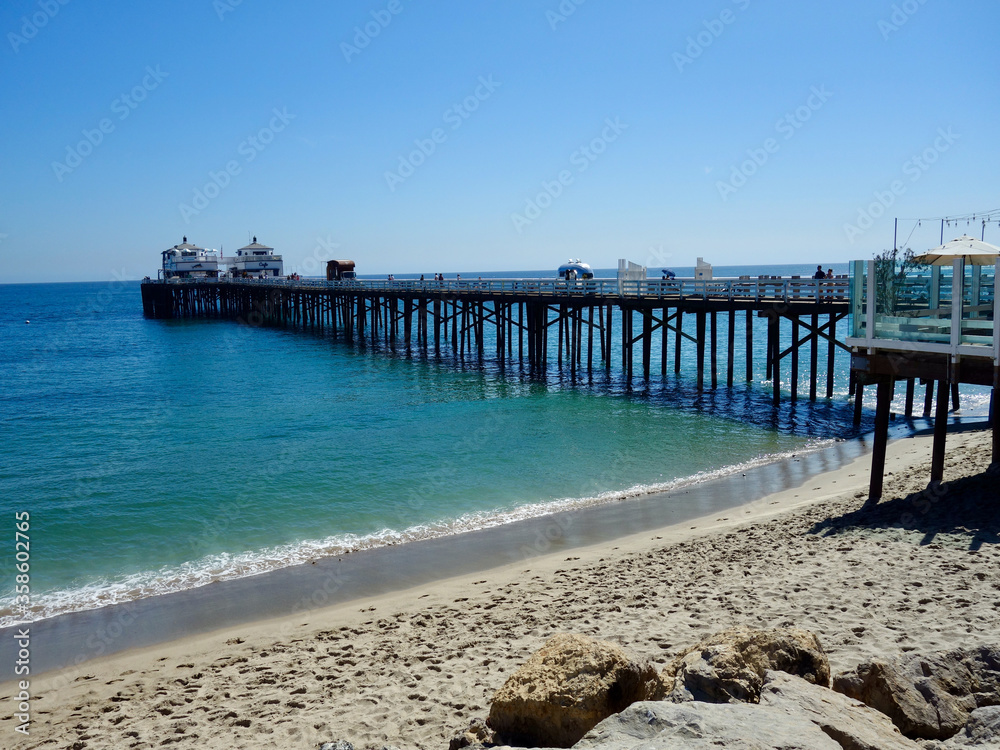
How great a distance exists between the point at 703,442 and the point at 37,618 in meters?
13.2

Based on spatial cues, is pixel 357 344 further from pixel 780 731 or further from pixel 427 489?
pixel 780 731

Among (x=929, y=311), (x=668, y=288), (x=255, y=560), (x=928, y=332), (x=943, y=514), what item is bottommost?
(x=255, y=560)

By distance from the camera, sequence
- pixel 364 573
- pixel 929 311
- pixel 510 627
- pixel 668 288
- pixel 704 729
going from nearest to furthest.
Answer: pixel 704 729, pixel 510 627, pixel 929 311, pixel 364 573, pixel 668 288

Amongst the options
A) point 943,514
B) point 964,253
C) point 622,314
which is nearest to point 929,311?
point 964,253

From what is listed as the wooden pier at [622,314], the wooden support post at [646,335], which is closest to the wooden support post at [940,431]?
the wooden pier at [622,314]

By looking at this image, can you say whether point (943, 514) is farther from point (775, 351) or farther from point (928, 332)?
point (775, 351)

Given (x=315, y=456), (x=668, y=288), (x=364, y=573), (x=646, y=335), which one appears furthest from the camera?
(x=646, y=335)

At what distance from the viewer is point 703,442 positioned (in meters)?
17.3

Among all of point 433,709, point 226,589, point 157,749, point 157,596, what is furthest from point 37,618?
point 433,709

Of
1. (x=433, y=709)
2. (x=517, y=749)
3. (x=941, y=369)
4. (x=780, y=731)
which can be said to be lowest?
(x=433, y=709)

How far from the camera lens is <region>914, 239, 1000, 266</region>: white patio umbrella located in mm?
9922

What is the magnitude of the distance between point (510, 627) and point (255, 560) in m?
4.93

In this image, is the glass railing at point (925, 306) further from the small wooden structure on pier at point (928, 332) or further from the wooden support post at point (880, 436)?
the wooden support post at point (880, 436)

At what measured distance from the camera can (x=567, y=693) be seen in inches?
166
